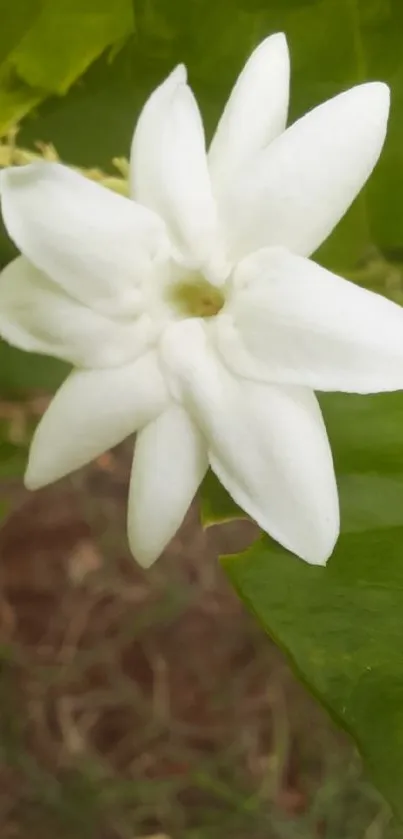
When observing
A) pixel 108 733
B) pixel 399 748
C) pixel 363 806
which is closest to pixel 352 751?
pixel 363 806

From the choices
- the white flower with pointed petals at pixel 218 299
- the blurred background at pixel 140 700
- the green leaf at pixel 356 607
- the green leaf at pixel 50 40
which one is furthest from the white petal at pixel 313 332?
the blurred background at pixel 140 700

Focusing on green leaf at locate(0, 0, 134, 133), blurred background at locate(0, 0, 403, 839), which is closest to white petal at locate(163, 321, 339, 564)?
green leaf at locate(0, 0, 134, 133)

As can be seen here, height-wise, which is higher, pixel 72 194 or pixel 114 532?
pixel 72 194

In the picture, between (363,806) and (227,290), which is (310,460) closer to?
(227,290)

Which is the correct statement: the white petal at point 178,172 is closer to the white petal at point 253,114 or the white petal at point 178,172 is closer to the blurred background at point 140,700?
the white petal at point 253,114

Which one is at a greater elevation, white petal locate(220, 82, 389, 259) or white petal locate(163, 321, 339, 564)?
white petal locate(220, 82, 389, 259)

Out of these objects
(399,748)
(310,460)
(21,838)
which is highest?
(310,460)

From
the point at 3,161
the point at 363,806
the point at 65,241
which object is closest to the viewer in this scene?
the point at 65,241

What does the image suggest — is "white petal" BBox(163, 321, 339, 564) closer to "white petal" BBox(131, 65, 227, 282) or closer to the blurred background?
"white petal" BBox(131, 65, 227, 282)
